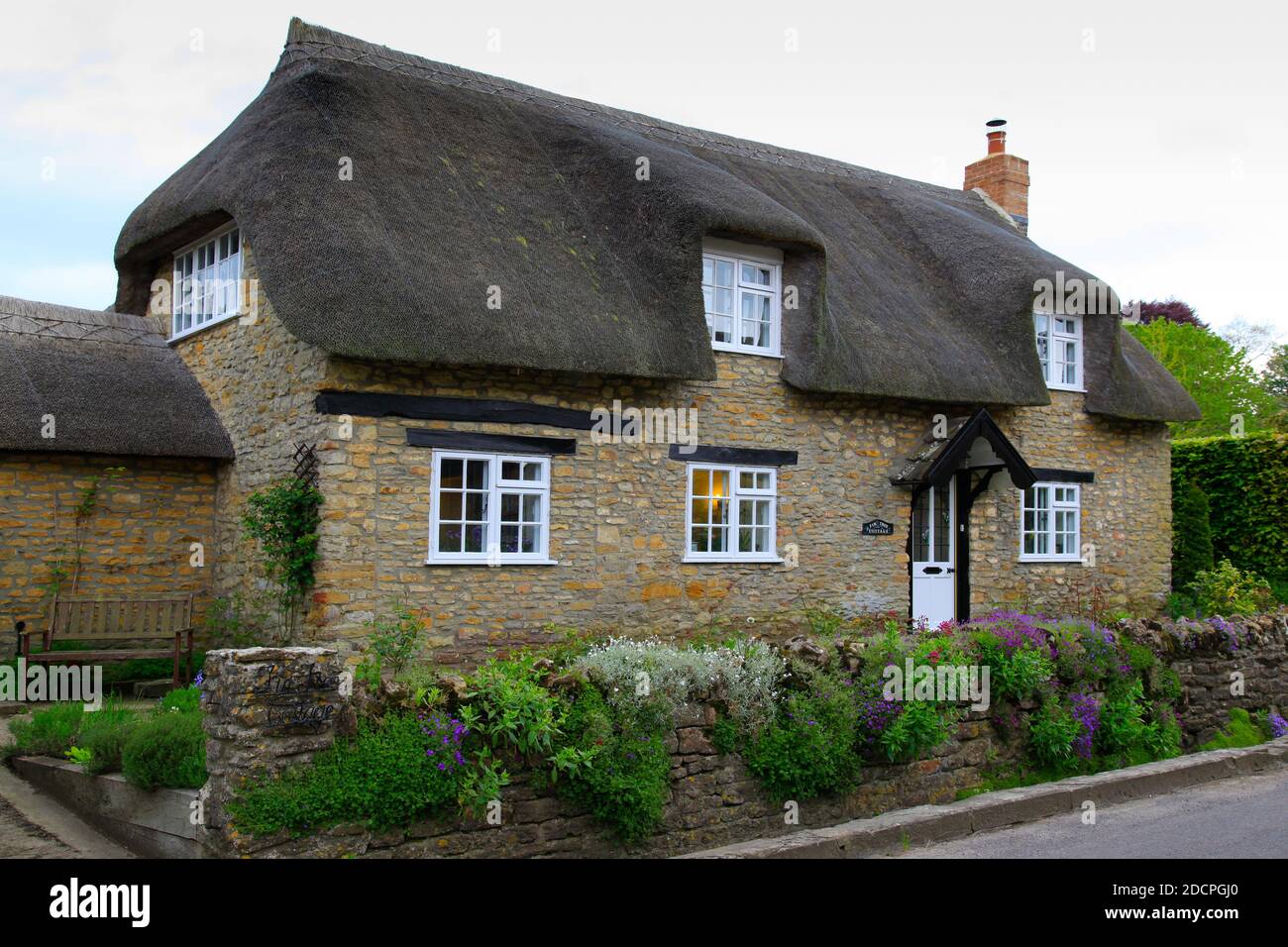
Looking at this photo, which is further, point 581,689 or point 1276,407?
point 1276,407

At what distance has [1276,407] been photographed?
34.1 meters

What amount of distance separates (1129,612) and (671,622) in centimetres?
827

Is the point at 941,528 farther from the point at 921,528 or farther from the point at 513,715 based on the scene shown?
the point at 513,715

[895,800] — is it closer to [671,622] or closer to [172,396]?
[671,622]

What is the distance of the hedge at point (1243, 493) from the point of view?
62.5ft

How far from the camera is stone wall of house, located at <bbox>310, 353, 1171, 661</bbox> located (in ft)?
34.8

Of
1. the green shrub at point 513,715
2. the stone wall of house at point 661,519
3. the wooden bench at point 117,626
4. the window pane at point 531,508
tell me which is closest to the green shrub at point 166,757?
the green shrub at point 513,715

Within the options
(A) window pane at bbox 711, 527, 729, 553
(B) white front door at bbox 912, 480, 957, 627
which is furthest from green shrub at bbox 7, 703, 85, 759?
(B) white front door at bbox 912, 480, 957, 627

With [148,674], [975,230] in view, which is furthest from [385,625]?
[975,230]

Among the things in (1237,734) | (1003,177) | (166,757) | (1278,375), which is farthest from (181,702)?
(1278,375)

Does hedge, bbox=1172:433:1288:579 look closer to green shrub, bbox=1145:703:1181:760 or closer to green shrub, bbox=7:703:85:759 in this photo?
green shrub, bbox=1145:703:1181:760

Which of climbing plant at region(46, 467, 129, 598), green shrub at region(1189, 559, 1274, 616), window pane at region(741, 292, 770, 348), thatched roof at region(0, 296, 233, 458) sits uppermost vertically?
window pane at region(741, 292, 770, 348)

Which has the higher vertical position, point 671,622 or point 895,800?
point 671,622

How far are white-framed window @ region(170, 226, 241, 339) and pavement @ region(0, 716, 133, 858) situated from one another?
5.92 meters
